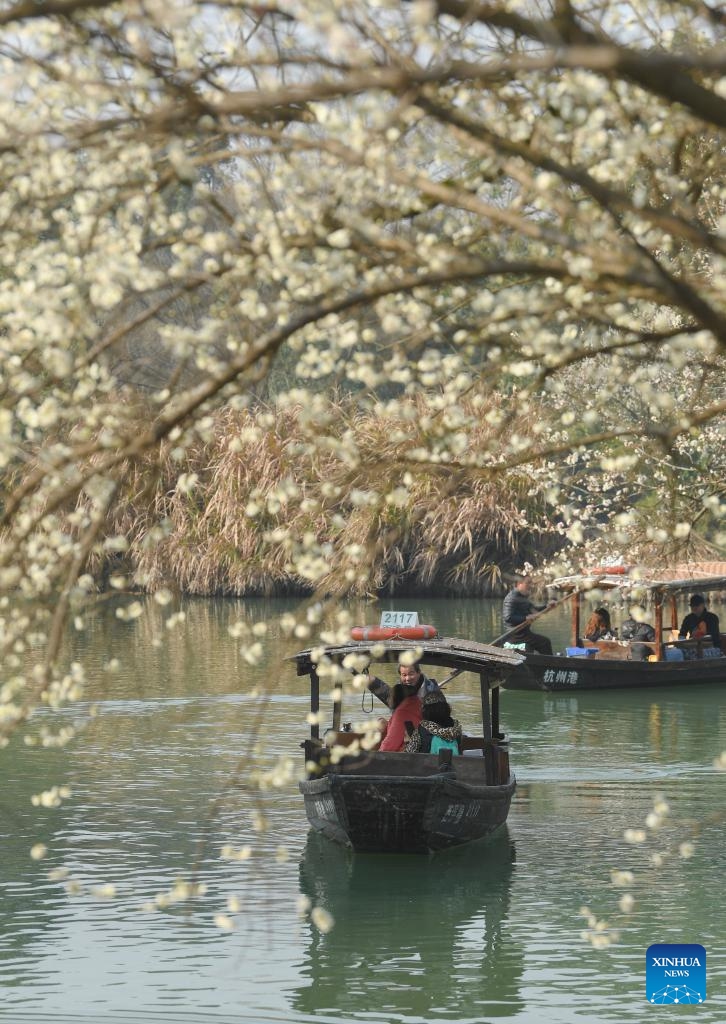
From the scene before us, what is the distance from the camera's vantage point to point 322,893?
48.5ft

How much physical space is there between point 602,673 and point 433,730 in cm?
1326

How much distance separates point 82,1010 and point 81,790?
28.6 feet

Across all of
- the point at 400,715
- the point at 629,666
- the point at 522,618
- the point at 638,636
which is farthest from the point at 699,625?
the point at 400,715

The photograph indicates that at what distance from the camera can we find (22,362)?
7973 mm

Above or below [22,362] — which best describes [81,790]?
below

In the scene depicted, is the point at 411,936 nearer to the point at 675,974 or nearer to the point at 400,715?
the point at 675,974

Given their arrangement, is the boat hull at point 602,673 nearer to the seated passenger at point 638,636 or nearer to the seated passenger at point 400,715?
the seated passenger at point 638,636

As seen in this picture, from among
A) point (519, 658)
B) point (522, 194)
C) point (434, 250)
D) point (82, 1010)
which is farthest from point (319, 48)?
point (519, 658)

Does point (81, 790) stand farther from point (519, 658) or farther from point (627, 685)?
point (627, 685)

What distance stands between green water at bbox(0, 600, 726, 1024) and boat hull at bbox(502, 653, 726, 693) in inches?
152

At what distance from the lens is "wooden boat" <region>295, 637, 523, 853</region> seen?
1530 cm

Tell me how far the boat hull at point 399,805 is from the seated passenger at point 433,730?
42 cm

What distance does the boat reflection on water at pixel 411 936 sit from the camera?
1185 centimetres

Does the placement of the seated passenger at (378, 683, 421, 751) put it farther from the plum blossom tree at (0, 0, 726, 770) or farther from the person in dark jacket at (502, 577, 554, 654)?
the person in dark jacket at (502, 577, 554, 654)
